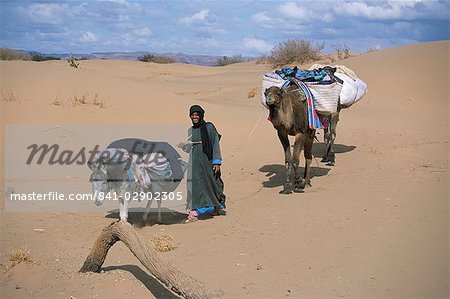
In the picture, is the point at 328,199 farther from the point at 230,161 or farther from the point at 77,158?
the point at 77,158

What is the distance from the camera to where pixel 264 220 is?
8.77 m

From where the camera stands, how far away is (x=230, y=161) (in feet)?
44.4

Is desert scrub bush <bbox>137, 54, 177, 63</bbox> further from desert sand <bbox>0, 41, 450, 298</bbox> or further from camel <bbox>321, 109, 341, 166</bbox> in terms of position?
camel <bbox>321, 109, 341, 166</bbox>

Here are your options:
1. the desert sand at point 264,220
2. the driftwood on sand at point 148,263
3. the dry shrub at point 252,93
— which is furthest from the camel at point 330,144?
the dry shrub at point 252,93

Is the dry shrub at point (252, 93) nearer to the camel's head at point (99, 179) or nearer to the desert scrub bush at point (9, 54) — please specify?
the camel's head at point (99, 179)

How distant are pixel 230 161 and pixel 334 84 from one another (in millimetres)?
3514

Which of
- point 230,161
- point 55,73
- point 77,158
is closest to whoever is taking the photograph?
point 77,158

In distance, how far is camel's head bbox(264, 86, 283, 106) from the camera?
9.78m

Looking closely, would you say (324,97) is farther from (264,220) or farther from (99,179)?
(99,179)

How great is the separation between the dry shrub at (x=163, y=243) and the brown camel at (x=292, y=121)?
323 centimetres

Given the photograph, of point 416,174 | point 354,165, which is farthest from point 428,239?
point 354,165

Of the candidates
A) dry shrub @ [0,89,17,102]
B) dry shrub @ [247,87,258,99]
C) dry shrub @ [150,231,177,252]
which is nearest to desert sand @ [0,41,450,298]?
dry shrub @ [0,89,17,102]

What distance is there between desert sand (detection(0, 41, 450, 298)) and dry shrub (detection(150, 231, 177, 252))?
5.5 inches

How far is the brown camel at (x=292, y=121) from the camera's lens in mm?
9977
